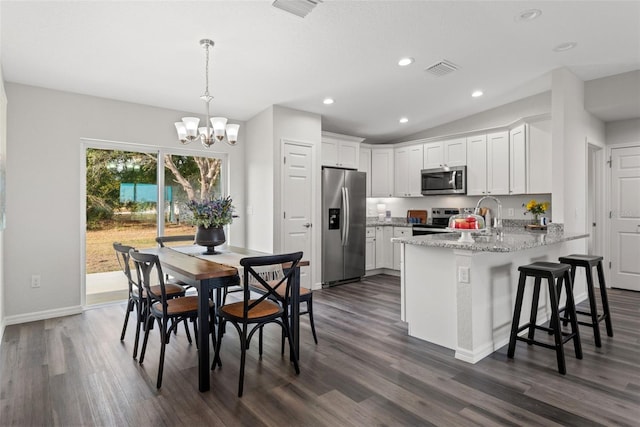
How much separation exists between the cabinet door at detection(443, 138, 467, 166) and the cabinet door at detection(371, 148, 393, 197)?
3.36 ft

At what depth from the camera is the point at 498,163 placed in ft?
17.0

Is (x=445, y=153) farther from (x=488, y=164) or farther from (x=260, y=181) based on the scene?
(x=260, y=181)

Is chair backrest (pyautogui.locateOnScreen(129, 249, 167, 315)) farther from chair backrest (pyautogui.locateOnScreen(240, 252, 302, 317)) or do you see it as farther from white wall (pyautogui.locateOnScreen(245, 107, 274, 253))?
white wall (pyautogui.locateOnScreen(245, 107, 274, 253))

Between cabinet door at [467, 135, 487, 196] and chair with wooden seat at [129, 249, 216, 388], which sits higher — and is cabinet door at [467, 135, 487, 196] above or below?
above

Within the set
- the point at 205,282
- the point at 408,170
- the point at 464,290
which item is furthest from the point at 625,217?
the point at 205,282

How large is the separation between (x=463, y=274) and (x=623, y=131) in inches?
160

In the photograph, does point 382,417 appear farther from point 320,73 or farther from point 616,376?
point 320,73

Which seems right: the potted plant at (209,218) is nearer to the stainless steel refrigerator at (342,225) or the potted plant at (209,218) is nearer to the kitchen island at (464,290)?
the kitchen island at (464,290)

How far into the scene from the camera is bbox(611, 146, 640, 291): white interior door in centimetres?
482

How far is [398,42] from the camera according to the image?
10.5ft

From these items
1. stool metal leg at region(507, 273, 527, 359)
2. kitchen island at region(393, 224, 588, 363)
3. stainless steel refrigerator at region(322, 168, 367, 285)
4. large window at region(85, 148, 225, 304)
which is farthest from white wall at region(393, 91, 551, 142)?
large window at region(85, 148, 225, 304)

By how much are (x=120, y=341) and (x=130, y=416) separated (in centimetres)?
130

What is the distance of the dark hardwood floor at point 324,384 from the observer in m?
2.02

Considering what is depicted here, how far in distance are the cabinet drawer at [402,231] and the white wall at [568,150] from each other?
222 cm
